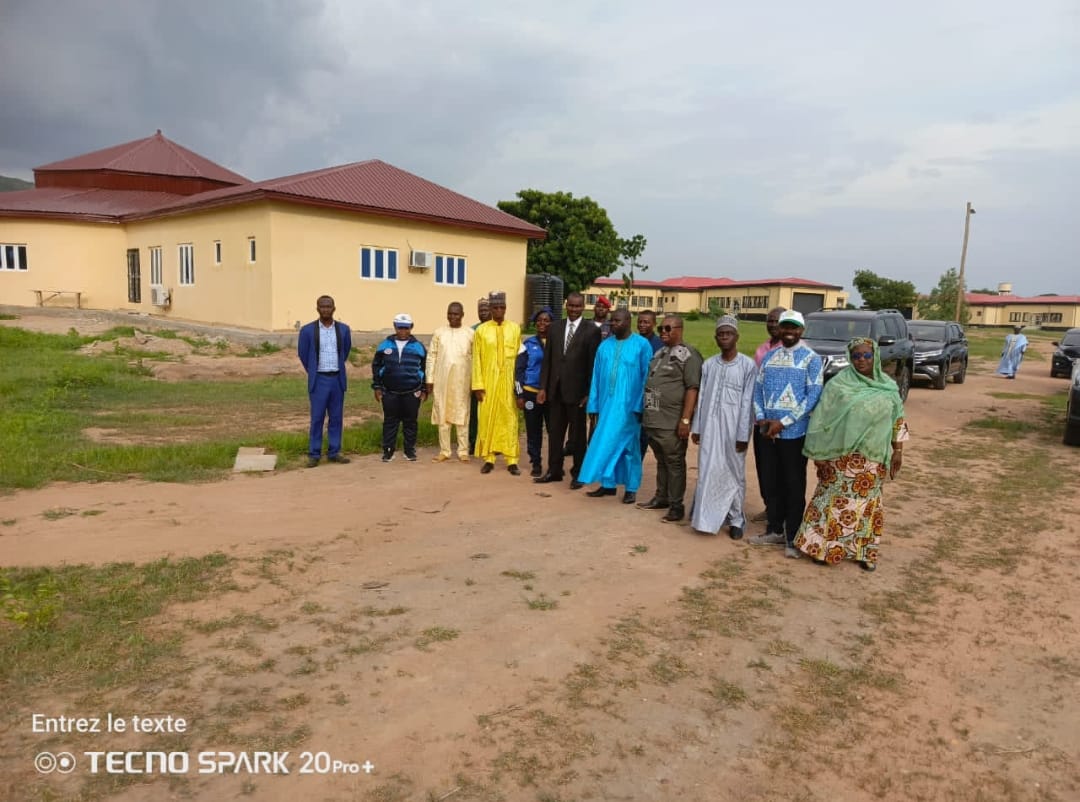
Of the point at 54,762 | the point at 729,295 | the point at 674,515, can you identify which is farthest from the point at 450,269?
the point at 729,295

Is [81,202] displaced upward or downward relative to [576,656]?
upward

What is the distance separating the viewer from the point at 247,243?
18.4m

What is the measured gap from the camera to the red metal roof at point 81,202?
77.9ft

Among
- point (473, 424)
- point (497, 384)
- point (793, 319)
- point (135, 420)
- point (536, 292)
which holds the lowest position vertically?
point (135, 420)

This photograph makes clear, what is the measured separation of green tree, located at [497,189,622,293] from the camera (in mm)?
35625

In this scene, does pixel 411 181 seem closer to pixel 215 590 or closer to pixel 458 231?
pixel 458 231

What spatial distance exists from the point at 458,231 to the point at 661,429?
16788mm

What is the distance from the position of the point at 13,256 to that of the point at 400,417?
2345 cm

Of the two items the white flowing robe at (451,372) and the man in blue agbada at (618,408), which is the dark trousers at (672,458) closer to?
the man in blue agbada at (618,408)

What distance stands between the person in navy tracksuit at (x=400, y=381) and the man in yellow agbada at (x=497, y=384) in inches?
24.9

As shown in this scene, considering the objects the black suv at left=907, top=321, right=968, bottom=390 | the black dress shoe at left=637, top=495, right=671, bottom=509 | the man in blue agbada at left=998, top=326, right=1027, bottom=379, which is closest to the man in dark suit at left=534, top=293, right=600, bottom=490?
the black dress shoe at left=637, top=495, right=671, bottom=509

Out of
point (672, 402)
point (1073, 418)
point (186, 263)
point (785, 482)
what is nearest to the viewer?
point (785, 482)

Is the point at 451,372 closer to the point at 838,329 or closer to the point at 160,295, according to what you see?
the point at 838,329

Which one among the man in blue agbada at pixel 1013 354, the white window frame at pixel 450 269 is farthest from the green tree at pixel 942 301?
the white window frame at pixel 450 269
